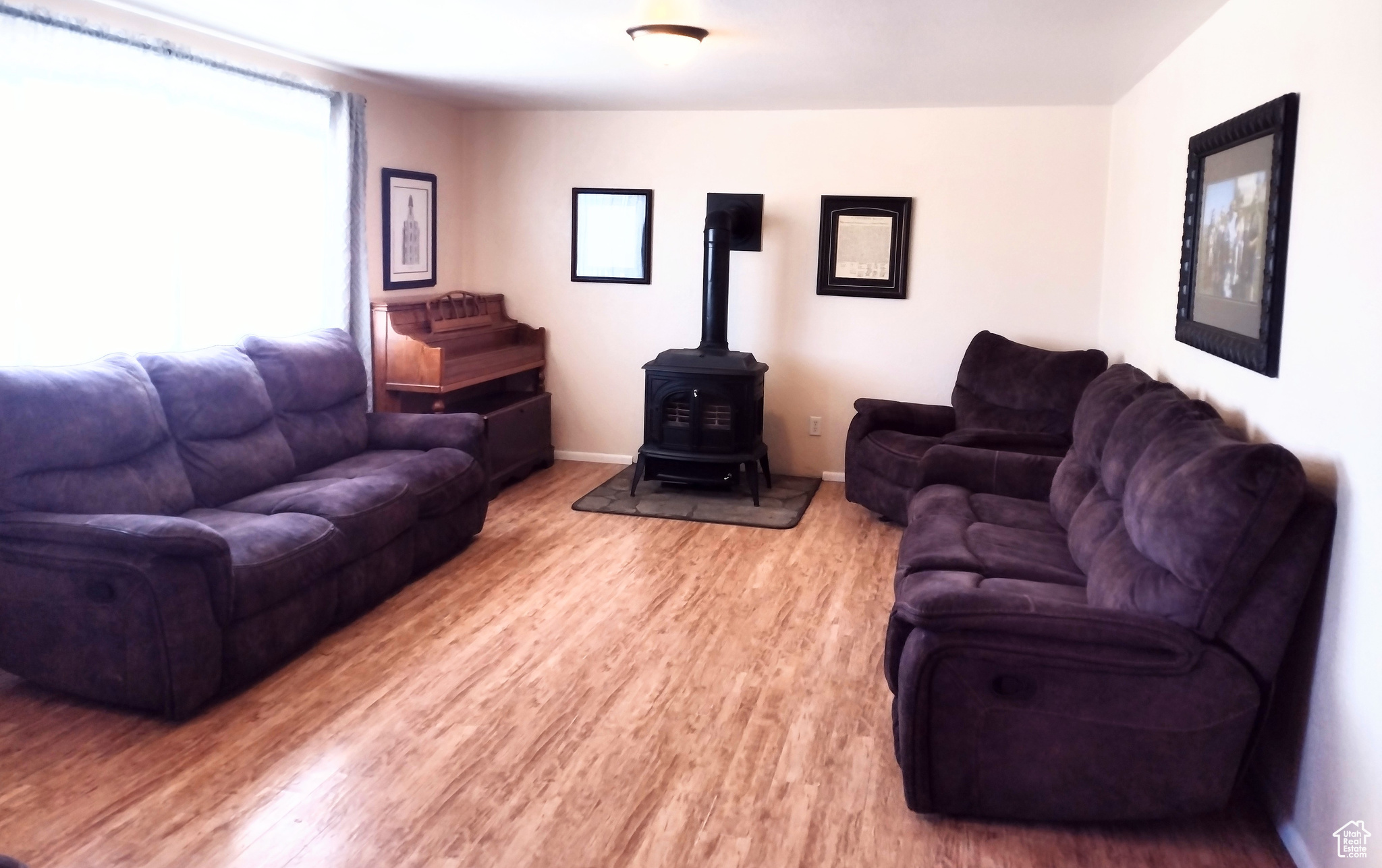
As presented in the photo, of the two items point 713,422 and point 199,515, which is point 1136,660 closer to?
point 199,515

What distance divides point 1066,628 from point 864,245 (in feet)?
12.4

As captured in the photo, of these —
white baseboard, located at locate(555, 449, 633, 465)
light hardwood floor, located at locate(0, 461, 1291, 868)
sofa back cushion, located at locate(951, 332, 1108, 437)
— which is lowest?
light hardwood floor, located at locate(0, 461, 1291, 868)

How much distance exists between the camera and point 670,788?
8.72 ft

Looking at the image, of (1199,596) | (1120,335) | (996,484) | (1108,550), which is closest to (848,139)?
(1120,335)

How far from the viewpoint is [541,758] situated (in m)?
2.79

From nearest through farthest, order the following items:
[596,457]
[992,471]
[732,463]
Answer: [992,471]
[732,463]
[596,457]

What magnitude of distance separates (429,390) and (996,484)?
2.74 meters

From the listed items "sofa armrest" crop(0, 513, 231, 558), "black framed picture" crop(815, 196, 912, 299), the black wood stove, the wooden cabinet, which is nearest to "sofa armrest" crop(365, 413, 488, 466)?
the wooden cabinet

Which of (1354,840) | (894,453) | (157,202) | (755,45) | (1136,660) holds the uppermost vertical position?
(755,45)

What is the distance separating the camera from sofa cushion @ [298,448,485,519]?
162 inches

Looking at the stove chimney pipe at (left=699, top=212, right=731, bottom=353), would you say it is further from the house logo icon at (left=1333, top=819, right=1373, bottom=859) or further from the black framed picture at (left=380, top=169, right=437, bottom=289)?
the house logo icon at (left=1333, top=819, right=1373, bottom=859)

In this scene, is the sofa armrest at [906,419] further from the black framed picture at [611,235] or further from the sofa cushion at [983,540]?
the black framed picture at [611,235]

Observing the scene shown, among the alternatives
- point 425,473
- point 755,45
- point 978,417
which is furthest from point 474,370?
point 978,417

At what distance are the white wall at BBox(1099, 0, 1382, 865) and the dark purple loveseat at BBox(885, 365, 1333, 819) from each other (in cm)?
12
